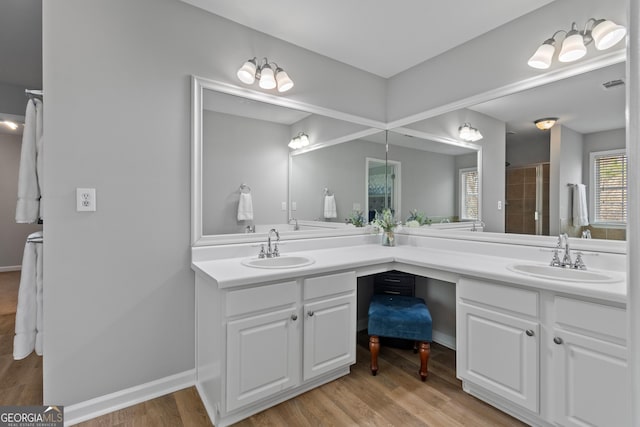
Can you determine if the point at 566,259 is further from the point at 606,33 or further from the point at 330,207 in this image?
the point at 330,207

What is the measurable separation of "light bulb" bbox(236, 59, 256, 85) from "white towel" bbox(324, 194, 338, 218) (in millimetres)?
1131

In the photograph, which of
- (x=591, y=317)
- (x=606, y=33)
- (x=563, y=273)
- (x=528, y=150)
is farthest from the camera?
(x=528, y=150)

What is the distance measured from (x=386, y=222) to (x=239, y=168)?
1.37 m

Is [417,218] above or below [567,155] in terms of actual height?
below

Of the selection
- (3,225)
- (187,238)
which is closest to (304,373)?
(187,238)

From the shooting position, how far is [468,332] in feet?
6.01

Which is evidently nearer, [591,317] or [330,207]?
[591,317]

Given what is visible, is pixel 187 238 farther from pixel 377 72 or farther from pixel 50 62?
pixel 377 72

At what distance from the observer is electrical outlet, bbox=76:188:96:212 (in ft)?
5.49

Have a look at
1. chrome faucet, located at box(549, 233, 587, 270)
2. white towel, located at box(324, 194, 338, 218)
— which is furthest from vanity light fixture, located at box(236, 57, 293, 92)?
chrome faucet, located at box(549, 233, 587, 270)

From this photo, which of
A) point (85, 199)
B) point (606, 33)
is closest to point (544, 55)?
point (606, 33)

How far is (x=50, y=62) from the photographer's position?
1604 millimetres

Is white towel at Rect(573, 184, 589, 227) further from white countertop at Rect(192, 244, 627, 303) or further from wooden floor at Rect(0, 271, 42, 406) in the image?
wooden floor at Rect(0, 271, 42, 406)

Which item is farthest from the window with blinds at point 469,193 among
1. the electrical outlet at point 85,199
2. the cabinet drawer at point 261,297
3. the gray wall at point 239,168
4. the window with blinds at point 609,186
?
the electrical outlet at point 85,199
